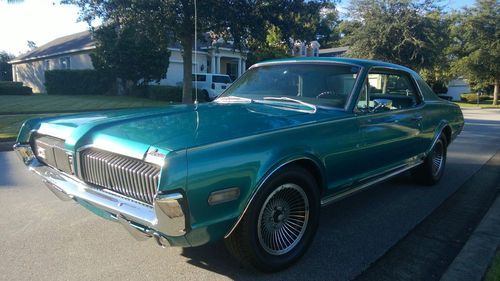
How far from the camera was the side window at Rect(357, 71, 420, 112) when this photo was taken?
14.4 ft

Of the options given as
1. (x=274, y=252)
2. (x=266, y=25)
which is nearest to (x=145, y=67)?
(x=266, y=25)

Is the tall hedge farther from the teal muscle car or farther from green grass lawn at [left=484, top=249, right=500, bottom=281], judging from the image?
green grass lawn at [left=484, top=249, right=500, bottom=281]

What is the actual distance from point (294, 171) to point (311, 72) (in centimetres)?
160

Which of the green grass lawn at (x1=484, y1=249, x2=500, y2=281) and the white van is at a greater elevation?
the white van

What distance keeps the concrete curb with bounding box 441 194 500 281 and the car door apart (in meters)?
1.09

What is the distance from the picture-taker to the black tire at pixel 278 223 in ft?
9.72

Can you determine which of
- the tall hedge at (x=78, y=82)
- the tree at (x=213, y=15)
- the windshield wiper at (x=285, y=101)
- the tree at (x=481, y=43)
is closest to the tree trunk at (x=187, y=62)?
the tree at (x=213, y=15)

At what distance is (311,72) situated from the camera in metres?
4.45

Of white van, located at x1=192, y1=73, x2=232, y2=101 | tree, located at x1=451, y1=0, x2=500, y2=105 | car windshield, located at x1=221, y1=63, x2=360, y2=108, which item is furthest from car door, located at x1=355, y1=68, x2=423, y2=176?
tree, located at x1=451, y1=0, x2=500, y2=105

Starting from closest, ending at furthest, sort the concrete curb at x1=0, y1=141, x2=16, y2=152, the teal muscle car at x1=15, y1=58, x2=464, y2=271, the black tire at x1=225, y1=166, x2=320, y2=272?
the teal muscle car at x1=15, y1=58, x2=464, y2=271 → the black tire at x1=225, y1=166, x2=320, y2=272 → the concrete curb at x1=0, y1=141, x2=16, y2=152

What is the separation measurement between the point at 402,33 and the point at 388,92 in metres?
27.3

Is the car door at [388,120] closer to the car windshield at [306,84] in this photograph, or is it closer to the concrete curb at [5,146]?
the car windshield at [306,84]

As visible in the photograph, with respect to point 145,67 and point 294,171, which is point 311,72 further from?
point 145,67

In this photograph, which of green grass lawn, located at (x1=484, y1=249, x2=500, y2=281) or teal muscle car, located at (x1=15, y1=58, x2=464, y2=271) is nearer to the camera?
teal muscle car, located at (x1=15, y1=58, x2=464, y2=271)
